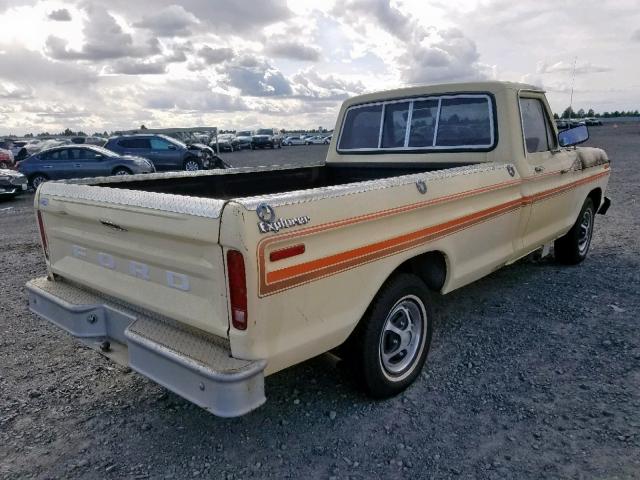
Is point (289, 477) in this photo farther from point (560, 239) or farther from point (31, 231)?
point (31, 231)

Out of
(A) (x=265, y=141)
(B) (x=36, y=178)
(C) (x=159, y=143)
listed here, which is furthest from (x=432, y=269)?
(A) (x=265, y=141)

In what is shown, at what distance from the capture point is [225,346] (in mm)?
2400

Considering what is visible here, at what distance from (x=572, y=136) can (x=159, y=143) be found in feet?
52.0

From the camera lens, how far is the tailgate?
91.4 inches

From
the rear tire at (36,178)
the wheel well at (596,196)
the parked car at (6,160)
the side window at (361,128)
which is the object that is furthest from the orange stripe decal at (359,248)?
the parked car at (6,160)

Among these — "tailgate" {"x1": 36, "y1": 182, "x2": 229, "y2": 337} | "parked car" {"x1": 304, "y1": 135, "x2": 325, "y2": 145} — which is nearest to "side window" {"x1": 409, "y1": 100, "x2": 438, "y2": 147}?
"tailgate" {"x1": 36, "y1": 182, "x2": 229, "y2": 337}

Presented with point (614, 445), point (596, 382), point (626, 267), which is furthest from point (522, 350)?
point (626, 267)

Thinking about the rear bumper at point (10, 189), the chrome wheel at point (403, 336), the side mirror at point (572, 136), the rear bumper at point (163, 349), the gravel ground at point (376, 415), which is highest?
the side mirror at point (572, 136)

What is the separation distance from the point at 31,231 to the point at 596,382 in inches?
355

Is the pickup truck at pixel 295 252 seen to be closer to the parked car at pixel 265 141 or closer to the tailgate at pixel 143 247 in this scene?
the tailgate at pixel 143 247

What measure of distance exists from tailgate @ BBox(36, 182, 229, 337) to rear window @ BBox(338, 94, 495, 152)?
284cm

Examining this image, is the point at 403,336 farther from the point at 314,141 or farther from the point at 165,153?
the point at 314,141

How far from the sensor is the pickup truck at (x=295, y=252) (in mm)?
2270

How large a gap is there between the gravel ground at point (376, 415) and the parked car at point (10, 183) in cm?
1014
